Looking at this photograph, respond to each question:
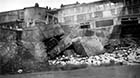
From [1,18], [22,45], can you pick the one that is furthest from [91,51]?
[1,18]

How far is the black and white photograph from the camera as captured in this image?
22.4m

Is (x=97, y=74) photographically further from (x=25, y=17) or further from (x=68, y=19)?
(x=25, y=17)

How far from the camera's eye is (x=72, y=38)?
33.5 meters

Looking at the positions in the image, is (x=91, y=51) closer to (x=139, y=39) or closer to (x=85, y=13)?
(x=139, y=39)

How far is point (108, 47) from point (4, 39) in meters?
17.8

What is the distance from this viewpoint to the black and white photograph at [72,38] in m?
22.4

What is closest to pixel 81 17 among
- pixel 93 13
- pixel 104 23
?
pixel 93 13

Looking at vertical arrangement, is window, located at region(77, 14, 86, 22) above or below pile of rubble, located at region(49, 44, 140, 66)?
above

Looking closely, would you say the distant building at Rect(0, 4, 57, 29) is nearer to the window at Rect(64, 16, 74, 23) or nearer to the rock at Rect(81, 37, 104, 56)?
the window at Rect(64, 16, 74, 23)

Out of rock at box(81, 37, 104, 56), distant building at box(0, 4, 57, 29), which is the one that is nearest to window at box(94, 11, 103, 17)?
distant building at box(0, 4, 57, 29)

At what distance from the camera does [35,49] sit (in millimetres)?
25297

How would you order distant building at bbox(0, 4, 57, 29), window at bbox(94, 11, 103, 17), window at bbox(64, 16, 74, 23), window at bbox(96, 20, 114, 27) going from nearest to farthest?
1. window at bbox(96, 20, 114, 27)
2. window at bbox(94, 11, 103, 17)
3. distant building at bbox(0, 4, 57, 29)
4. window at bbox(64, 16, 74, 23)

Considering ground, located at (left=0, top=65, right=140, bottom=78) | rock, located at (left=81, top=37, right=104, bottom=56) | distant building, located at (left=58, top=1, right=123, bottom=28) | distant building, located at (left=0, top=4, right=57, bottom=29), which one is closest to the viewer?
ground, located at (left=0, top=65, right=140, bottom=78)

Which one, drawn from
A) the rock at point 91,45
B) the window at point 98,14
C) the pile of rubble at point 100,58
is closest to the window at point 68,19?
the window at point 98,14
